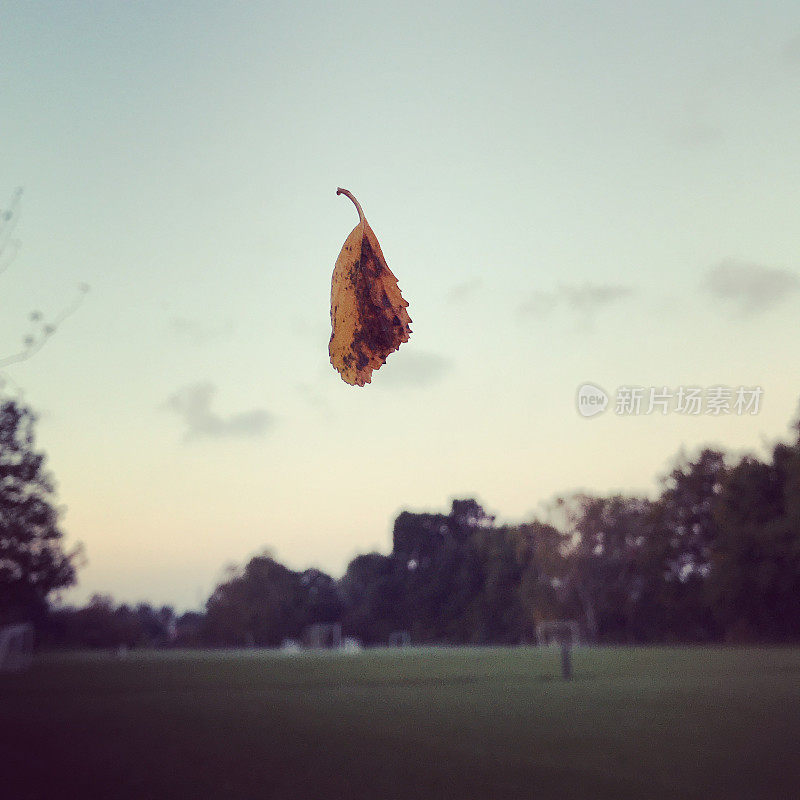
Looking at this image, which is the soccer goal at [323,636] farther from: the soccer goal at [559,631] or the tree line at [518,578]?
the soccer goal at [559,631]

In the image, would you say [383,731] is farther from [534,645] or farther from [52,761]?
[534,645]

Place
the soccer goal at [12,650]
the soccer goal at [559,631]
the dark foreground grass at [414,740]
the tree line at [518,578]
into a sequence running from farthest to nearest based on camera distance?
the soccer goal at [559,631] → the tree line at [518,578] → the soccer goal at [12,650] → the dark foreground grass at [414,740]

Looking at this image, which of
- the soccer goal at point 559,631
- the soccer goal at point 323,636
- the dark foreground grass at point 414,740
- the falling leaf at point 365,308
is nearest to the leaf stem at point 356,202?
the falling leaf at point 365,308

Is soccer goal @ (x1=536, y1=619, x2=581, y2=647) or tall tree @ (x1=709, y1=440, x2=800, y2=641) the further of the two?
soccer goal @ (x1=536, y1=619, x2=581, y2=647)

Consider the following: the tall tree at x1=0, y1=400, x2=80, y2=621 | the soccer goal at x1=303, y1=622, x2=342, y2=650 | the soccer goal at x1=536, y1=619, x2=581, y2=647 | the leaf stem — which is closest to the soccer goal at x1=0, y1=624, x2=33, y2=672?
the tall tree at x1=0, y1=400, x2=80, y2=621

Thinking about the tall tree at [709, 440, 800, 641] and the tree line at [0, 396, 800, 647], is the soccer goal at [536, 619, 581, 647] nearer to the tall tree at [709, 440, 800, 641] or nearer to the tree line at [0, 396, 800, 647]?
the tree line at [0, 396, 800, 647]

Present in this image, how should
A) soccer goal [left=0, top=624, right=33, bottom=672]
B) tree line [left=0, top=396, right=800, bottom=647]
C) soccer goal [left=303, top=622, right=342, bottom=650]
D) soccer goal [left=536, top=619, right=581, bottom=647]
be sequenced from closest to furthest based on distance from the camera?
soccer goal [left=0, top=624, right=33, bottom=672]
tree line [left=0, top=396, right=800, bottom=647]
soccer goal [left=536, top=619, right=581, bottom=647]
soccer goal [left=303, top=622, right=342, bottom=650]
